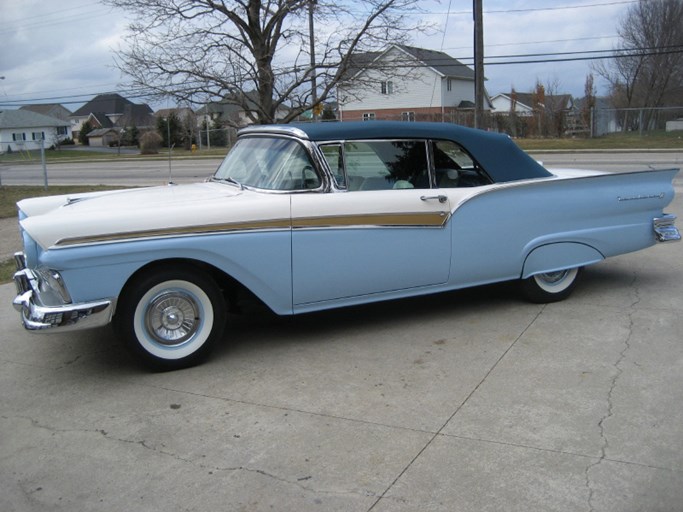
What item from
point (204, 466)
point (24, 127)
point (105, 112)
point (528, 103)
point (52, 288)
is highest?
point (105, 112)

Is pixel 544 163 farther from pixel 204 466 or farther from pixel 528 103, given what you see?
pixel 528 103

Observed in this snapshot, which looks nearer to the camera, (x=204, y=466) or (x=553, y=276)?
(x=204, y=466)

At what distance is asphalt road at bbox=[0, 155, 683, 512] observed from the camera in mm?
2973

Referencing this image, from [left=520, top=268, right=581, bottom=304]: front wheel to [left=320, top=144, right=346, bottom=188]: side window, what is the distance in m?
1.95

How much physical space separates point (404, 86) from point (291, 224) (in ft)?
30.7

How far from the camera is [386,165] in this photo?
5047 mm

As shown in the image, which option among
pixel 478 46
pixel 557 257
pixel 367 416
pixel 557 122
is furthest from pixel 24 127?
pixel 367 416

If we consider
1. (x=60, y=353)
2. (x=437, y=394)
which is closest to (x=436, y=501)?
(x=437, y=394)

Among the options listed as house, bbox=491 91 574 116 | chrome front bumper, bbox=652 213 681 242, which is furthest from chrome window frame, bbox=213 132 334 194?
house, bbox=491 91 574 116

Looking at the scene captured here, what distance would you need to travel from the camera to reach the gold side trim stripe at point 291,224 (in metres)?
4.08

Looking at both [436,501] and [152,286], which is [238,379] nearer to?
[152,286]

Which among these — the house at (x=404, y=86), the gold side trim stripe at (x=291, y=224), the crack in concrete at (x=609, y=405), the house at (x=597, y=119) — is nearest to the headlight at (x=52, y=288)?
the gold side trim stripe at (x=291, y=224)

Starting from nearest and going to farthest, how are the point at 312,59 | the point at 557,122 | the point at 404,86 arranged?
the point at 312,59 → the point at 404,86 → the point at 557,122

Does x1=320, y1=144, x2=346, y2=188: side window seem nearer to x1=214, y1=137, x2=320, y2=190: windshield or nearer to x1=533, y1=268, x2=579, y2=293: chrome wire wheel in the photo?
x1=214, y1=137, x2=320, y2=190: windshield
